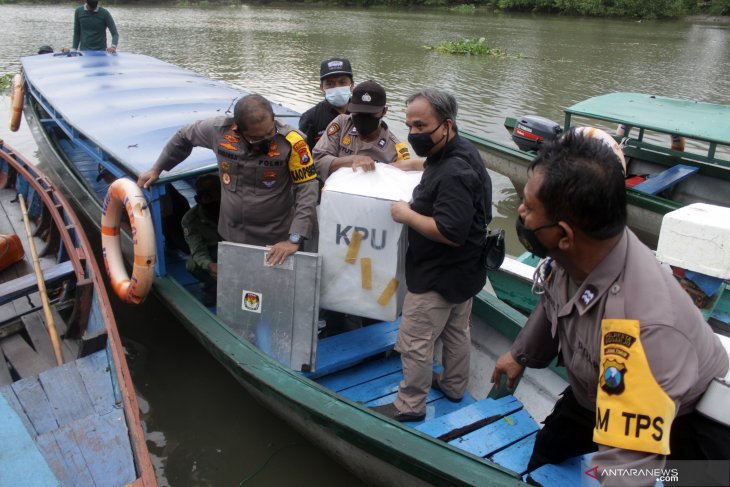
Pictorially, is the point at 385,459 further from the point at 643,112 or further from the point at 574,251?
the point at 643,112

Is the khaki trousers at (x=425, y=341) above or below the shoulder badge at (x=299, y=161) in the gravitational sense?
below

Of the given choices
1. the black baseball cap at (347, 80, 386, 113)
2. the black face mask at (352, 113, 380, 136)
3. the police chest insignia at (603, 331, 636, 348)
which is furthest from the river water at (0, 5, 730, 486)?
the police chest insignia at (603, 331, 636, 348)

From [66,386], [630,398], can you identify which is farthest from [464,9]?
[630,398]

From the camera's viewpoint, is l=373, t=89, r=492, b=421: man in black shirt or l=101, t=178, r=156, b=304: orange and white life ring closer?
l=373, t=89, r=492, b=421: man in black shirt

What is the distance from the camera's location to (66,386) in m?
3.18

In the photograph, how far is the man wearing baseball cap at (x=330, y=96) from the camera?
4266 millimetres

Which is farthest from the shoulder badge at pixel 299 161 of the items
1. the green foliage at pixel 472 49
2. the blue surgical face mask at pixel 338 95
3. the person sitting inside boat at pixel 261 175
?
the green foliage at pixel 472 49

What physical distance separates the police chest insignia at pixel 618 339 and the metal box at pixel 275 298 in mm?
2005

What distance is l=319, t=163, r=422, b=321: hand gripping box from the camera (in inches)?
123

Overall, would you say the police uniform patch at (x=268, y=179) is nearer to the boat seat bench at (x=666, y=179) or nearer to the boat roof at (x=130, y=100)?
the boat roof at (x=130, y=100)

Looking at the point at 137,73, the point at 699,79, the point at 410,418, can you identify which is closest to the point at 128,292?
the point at 410,418

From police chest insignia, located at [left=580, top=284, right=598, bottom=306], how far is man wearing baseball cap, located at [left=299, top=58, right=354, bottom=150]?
2994 millimetres

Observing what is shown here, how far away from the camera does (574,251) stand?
5.45ft

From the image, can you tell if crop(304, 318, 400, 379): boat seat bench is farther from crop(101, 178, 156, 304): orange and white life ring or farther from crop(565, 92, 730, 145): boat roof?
crop(565, 92, 730, 145): boat roof
